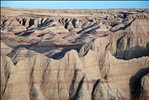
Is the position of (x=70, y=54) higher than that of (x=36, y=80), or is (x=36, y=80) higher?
(x=70, y=54)

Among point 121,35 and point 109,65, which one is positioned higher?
point 121,35

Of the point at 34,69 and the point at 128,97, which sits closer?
the point at 34,69

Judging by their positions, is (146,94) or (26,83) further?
(146,94)

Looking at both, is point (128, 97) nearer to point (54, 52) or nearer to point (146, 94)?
point (146, 94)

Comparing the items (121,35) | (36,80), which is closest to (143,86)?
(36,80)

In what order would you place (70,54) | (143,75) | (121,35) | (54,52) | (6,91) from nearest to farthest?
(6,91)
(70,54)
(143,75)
(54,52)
(121,35)


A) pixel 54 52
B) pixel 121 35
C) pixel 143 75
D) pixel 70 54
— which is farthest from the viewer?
pixel 121 35

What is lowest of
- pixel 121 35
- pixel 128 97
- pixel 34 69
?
pixel 128 97

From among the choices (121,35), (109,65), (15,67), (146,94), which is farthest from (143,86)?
(121,35)

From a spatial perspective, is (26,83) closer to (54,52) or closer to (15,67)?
(15,67)
